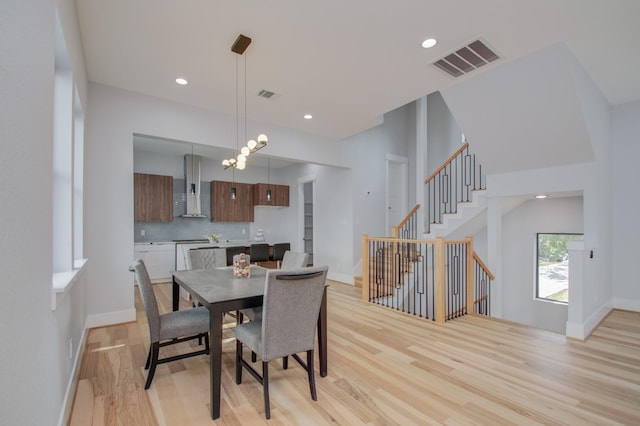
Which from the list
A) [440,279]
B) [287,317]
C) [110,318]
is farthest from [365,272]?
[110,318]

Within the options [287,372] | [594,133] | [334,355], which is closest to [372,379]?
[334,355]

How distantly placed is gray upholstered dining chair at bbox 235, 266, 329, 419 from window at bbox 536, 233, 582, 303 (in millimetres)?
5400

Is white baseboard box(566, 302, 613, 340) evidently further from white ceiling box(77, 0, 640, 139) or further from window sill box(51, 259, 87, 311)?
window sill box(51, 259, 87, 311)

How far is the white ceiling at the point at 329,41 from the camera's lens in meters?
2.44

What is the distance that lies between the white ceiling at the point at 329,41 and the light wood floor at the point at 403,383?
298 cm

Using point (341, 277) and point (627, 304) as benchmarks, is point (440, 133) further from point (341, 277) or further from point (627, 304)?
point (627, 304)

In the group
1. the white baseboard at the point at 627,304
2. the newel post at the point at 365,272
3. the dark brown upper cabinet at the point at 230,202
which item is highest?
the dark brown upper cabinet at the point at 230,202

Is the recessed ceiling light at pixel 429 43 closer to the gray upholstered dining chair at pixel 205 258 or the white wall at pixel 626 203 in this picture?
the gray upholstered dining chair at pixel 205 258

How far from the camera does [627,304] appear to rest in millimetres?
4531

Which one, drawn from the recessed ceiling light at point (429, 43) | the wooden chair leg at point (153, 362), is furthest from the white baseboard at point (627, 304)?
the wooden chair leg at point (153, 362)

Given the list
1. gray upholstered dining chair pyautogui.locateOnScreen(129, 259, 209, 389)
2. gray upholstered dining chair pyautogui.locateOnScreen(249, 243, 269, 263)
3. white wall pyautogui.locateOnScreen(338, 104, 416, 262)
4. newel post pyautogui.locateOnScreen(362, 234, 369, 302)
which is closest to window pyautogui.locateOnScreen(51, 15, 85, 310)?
gray upholstered dining chair pyautogui.locateOnScreen(129, 259, 209, 389)

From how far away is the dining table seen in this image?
6.59 ft

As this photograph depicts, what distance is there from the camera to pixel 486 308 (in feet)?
16.7

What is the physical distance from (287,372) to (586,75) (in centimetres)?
486
